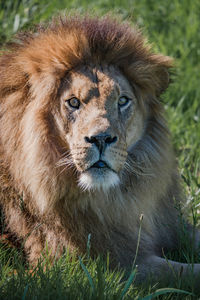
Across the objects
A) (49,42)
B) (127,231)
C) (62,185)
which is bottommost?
(127,231)

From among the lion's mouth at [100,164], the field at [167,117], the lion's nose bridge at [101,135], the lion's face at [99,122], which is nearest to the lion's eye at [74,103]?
the lion's face at [99,122]

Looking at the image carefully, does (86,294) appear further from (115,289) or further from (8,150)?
(8,150)

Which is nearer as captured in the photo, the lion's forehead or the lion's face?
the lion's face

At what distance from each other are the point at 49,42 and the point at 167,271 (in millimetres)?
1545

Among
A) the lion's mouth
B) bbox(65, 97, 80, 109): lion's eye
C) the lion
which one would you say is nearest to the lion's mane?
the lion

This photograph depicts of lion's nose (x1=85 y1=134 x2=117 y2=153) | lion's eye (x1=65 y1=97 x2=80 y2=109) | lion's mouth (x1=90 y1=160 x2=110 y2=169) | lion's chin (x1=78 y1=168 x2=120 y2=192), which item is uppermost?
lion's eye (x1=65 y1=97 x2=80 y2=109)

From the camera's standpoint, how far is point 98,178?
10.3 feet

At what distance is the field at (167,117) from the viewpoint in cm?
288

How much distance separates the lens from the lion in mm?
3273

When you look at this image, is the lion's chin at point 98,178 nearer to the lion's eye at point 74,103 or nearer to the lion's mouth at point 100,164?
the lion's mouth at point 100,164

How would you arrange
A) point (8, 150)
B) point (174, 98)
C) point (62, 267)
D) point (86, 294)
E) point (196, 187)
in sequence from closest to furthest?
1. point (86, 294)
2. point (62, 267)
3. point (8, 150)
4. point (196, 187)
5. point (174, 98)

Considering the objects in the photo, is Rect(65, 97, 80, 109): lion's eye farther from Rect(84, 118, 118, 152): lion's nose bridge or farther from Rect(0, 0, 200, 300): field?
Rect(0, 0, 200, 300): field

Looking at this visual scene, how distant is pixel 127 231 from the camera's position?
3459 millimetres

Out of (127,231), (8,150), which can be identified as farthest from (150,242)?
(8,150)
